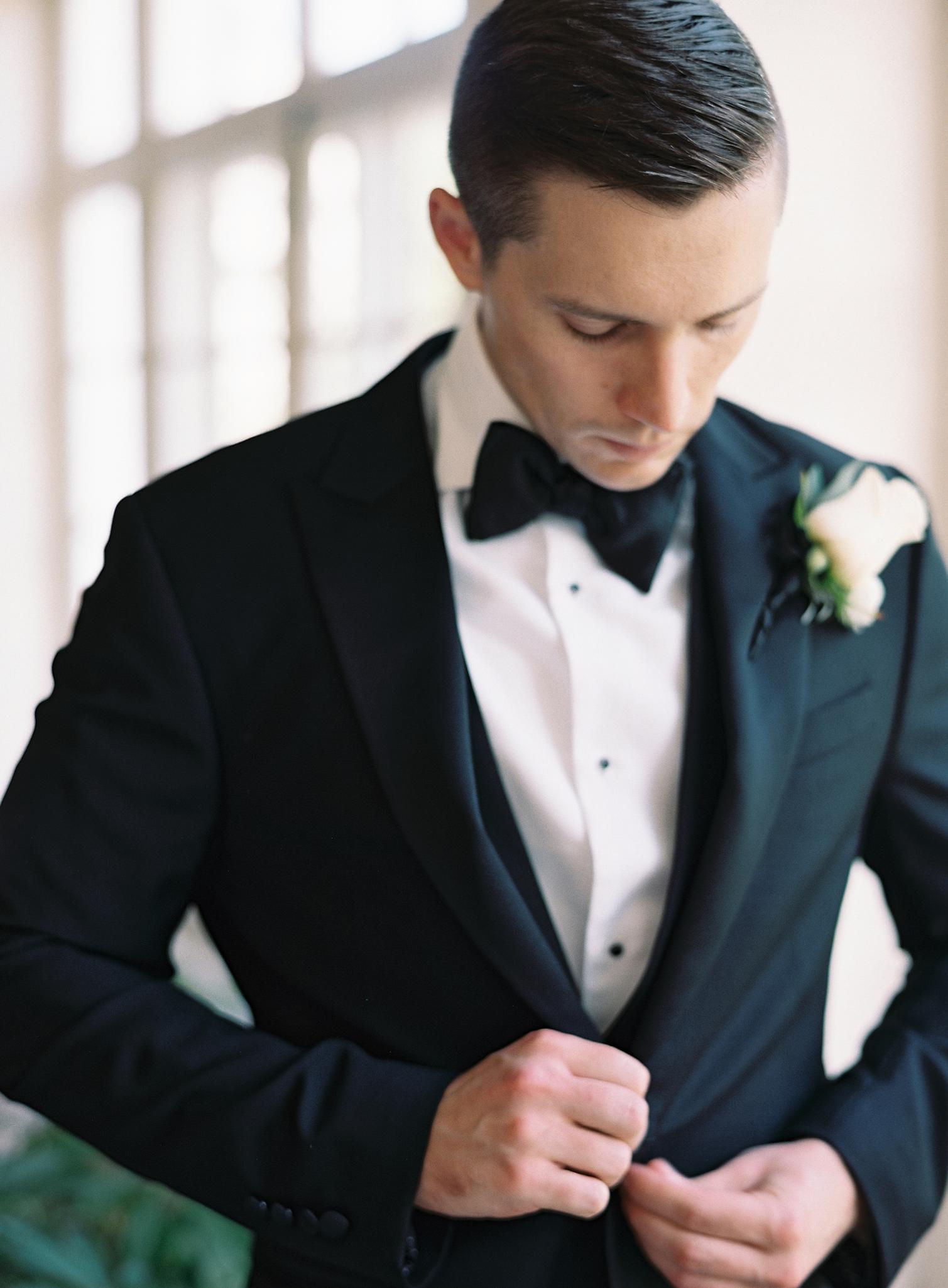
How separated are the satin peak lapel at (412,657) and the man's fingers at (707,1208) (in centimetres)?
13

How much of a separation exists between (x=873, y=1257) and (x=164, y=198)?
3.12 meters

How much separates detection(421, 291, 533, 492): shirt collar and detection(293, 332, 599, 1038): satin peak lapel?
4 centimetres

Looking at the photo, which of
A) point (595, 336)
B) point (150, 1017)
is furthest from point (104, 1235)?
point (595, 336)

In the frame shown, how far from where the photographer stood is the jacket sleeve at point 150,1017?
1.04 metres

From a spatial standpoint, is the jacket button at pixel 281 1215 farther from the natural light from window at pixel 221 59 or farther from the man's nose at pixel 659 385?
the natural light from window at pixel 221 59

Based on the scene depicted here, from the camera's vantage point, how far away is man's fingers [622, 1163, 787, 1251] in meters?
1.06

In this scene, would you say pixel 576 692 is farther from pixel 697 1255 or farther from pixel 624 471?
pixel 697 1255

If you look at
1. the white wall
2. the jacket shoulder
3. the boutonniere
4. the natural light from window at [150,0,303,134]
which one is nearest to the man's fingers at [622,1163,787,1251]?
the boutonniere

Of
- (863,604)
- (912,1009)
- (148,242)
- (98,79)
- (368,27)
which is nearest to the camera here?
(863,604)

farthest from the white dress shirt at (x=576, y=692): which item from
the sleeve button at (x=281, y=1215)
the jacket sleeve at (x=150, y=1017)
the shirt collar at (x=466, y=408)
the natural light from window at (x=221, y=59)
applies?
the natural light from window at (x=221, y=59)

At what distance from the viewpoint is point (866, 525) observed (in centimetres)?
118

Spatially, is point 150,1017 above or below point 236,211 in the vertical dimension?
below

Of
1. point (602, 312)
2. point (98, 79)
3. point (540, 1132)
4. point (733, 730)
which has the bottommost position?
point (540, 1132)

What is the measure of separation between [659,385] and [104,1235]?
8.10ft
